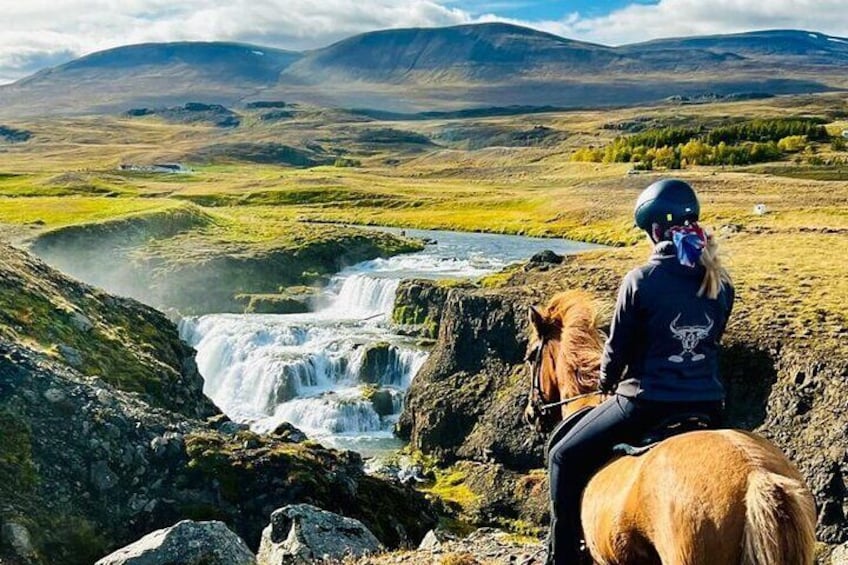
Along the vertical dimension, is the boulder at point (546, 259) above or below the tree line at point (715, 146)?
below

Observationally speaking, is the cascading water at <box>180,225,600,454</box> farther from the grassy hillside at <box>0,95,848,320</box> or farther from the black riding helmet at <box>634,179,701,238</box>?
the black riding helmet at <box>634,179,701,238</box>

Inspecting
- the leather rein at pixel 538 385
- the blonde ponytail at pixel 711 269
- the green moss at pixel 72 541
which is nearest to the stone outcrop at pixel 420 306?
the green moss at pixel 72 541

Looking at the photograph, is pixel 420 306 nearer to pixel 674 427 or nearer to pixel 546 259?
pixel 546 259

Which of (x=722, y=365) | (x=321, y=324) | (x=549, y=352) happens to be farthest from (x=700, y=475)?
(x=321, y=324)

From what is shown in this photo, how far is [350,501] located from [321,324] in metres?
37.1

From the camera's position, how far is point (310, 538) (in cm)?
1598

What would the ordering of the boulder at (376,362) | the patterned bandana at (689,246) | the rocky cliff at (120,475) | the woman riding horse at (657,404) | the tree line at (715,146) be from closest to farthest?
the woman riding horse at (657,404) < the patterned bandana at (689,246) < the rocky cliff at (120,475) < the boulder at (376,362) < the tree line at (715,146)

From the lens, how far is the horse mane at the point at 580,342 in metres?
10.2

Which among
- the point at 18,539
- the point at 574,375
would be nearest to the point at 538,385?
the point at 574,375

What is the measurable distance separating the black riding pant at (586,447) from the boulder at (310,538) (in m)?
6.51

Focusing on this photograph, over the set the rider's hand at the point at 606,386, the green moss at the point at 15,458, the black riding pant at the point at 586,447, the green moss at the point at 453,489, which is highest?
the rider's hand at the point at 606,386

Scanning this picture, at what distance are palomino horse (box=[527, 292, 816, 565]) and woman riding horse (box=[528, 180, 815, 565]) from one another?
0.02 meters

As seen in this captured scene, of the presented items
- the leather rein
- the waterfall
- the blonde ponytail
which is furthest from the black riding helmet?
the waterfall

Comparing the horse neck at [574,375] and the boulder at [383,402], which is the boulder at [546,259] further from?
the horse neck at [574,375]
